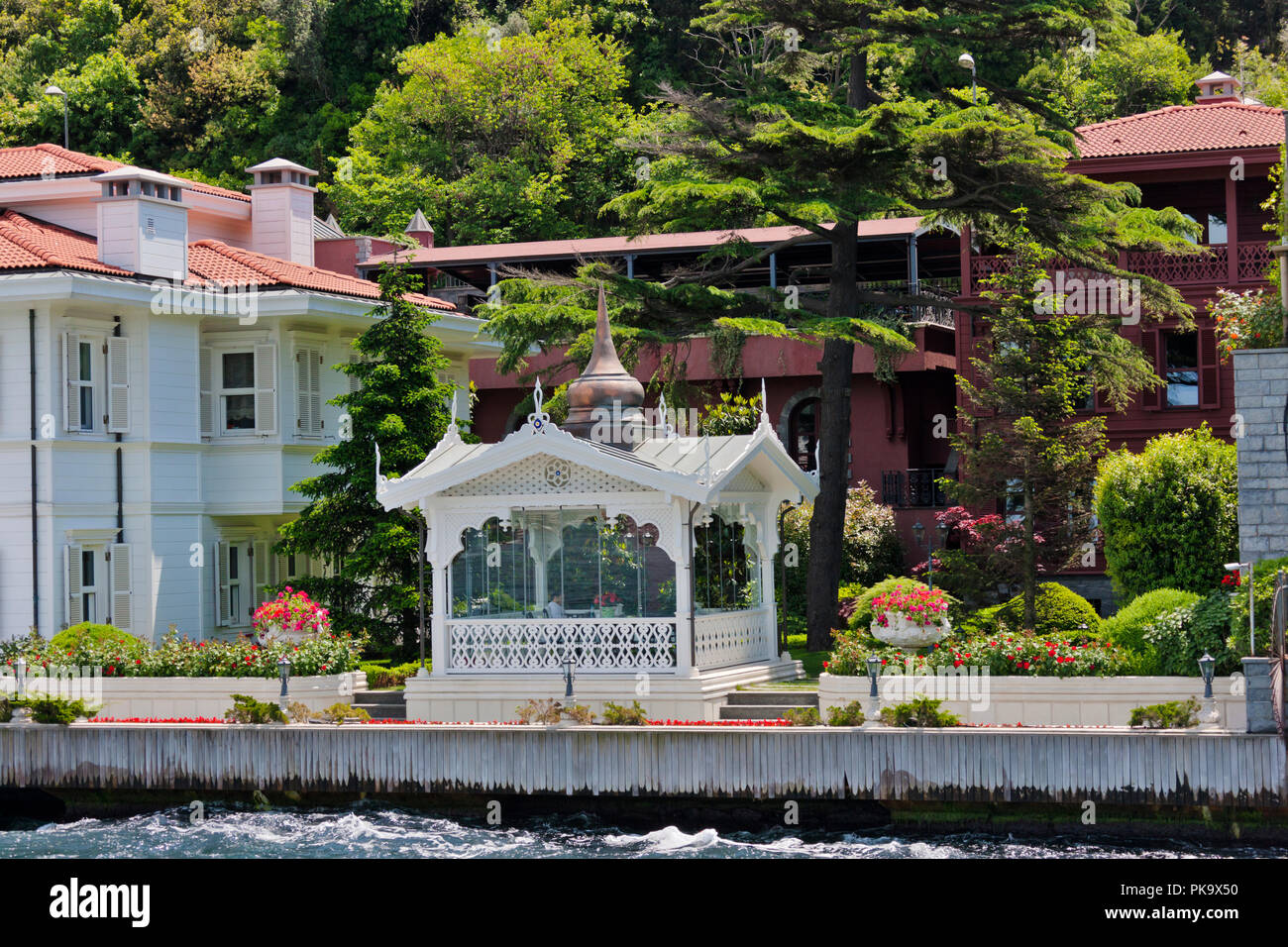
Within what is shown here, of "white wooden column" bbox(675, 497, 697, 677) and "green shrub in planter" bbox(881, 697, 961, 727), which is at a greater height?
"white wooden column" bbox(675, 497, 697, 677)

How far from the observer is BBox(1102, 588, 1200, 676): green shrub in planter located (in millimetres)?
20344

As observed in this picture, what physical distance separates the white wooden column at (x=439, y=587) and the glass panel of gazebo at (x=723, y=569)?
330 cm

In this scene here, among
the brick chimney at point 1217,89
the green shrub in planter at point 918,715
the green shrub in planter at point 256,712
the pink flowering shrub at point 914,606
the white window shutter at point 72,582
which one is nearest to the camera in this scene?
the green shrub in planter at point 918,715

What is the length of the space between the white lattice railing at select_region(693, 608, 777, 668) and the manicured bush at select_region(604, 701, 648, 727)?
2.42 meters

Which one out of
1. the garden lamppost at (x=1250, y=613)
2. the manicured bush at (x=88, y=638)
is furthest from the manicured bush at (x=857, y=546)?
the garden lamppost at (x=1250, y=613)

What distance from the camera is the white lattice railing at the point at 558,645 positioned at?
73.2ft

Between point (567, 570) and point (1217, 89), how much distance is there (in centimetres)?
2558

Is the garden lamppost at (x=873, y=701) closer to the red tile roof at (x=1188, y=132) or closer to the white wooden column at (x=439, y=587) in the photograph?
the white wooden column at (x=439, y=587)

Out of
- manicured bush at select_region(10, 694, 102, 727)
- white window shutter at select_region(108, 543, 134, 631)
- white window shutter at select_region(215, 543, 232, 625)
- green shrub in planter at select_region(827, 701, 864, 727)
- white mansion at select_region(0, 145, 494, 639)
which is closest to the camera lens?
green shrub in planter at select_region(827, 701, 864, 727)

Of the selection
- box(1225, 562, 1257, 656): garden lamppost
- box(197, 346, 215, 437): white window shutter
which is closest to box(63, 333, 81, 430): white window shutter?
box(197, 346, 215, 437): white window shutter

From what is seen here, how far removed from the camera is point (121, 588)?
95.1 ft

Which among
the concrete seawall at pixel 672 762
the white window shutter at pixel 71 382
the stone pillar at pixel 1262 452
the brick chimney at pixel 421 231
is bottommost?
the concrete seawall at pixel 672 762

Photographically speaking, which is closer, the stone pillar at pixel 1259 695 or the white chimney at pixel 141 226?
the stone pillar at pixel 1259 695

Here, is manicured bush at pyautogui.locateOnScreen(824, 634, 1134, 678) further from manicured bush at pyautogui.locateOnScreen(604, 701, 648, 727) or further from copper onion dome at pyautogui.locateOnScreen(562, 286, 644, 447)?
copper onion dome at pyautogui.locateOnScreen(562, 286, 644, 447)
